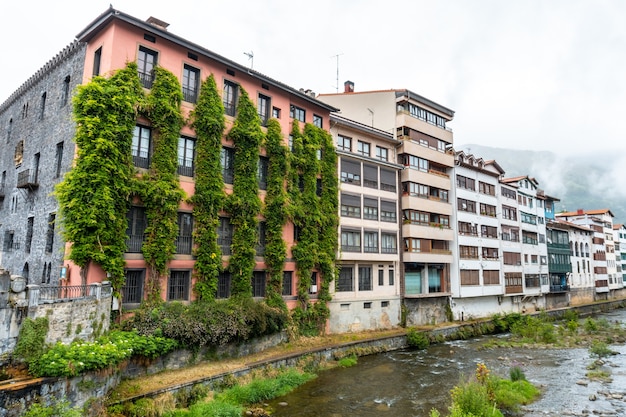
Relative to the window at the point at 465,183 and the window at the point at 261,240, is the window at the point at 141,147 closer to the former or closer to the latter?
the window at the point at 261,240

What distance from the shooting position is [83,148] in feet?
57.1

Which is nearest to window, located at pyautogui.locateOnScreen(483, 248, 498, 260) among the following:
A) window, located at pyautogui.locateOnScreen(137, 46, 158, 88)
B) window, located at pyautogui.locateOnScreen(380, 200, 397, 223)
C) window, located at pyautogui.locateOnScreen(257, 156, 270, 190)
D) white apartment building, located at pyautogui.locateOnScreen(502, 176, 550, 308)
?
white apartment building, located at pyautogui.locateOnScreen(502, 176, 550, 308)

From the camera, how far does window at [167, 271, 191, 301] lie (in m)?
20.5

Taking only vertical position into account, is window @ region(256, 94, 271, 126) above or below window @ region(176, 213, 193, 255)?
above

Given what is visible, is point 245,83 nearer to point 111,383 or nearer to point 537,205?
point 111,383

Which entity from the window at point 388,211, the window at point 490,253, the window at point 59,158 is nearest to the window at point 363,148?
the window at point 388,211

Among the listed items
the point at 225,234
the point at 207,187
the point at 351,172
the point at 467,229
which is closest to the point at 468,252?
the point at 467,229

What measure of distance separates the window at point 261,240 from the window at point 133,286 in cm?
692

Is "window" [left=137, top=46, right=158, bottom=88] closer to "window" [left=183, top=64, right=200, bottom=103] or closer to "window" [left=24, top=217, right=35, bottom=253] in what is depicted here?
"window" [left=183, top=64, right=200, bottom=103]

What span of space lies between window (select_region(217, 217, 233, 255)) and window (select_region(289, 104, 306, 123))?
31.3 feet

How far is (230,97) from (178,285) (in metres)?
11.4

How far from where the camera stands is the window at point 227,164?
23.3 meters

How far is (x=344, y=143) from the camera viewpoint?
32.1 metres

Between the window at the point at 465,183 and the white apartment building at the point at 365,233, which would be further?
the window at the point at 465,183
